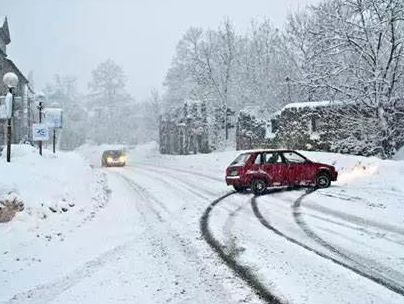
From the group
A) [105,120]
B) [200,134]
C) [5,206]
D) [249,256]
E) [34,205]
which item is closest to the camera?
[249,256]

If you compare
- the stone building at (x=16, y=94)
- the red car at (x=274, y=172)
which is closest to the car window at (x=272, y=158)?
the red car at (x=274, y=172)

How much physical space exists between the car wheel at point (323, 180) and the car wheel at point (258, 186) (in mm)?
2315

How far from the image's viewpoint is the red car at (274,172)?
1800cm

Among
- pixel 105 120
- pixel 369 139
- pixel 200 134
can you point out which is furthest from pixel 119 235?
pixel 105 120

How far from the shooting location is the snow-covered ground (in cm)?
676

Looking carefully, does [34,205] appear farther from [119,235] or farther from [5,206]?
[119,235]

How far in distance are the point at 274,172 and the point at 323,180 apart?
7.13ft

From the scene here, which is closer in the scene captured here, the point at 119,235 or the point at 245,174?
the point at 119,235

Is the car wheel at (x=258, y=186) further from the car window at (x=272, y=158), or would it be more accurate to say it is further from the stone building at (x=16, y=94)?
the stone building at (x=16, y=94)

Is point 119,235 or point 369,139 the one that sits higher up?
point 369,139

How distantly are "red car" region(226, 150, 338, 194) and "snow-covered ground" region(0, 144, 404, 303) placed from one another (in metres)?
1.05

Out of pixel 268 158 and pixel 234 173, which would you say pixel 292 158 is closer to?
pixel 268 158

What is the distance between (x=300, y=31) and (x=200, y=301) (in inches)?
1501

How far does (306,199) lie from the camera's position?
15.8 meters
